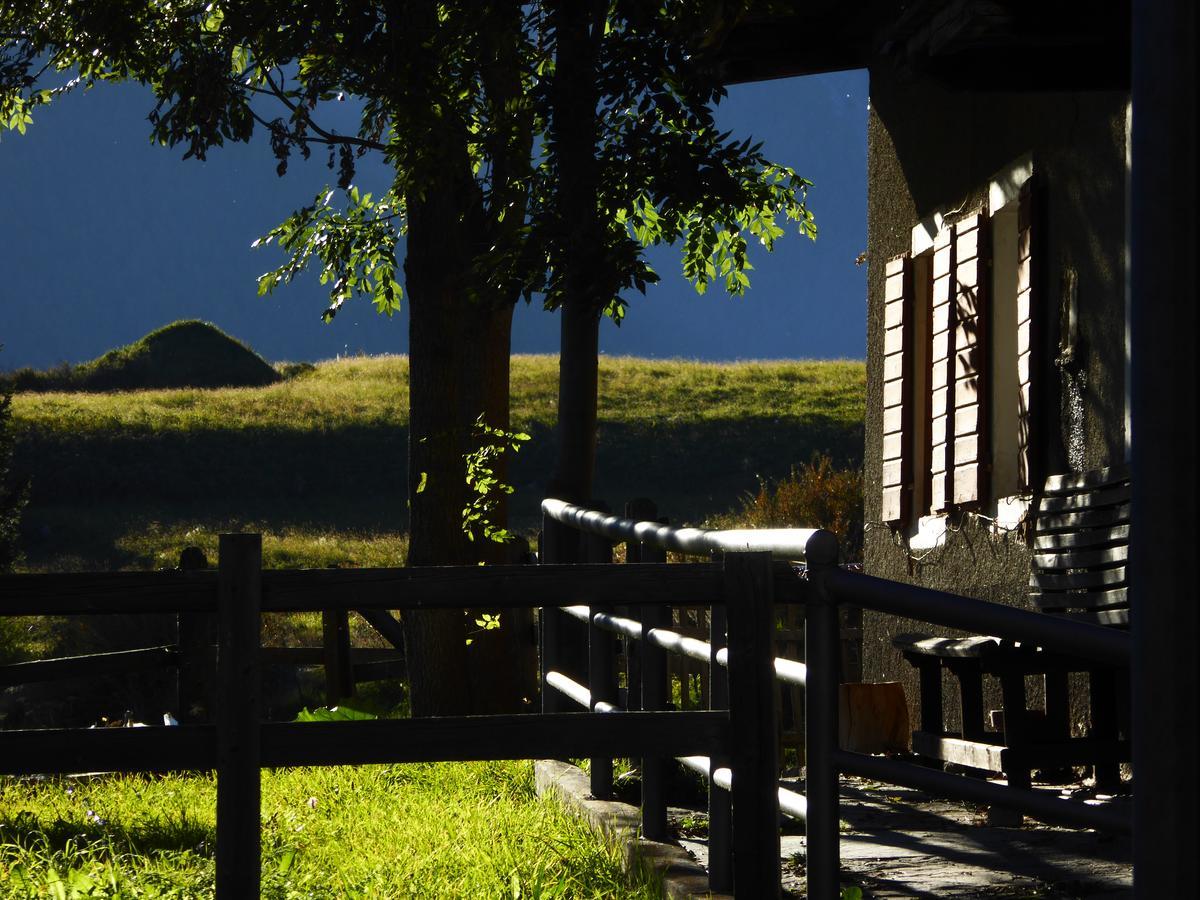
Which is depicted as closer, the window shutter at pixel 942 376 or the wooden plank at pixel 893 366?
the window shutter at pixel 942 376

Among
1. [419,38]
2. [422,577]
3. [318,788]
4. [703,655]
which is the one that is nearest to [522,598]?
[422,577]

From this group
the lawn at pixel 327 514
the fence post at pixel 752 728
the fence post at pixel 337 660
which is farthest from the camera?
the fence post at pixel 337 660

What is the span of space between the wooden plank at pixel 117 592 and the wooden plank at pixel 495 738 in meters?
0.36

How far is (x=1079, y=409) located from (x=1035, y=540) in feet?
2.25

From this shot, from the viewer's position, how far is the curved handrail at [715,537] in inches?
142

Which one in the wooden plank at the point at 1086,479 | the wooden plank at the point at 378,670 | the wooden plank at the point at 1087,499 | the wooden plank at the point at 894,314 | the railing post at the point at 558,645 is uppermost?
the wooden plank at the point at 894,314

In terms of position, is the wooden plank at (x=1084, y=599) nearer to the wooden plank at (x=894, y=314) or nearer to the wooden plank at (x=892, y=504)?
the wooden plank at (x=892, y=504)

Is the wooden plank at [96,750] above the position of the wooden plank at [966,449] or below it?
below

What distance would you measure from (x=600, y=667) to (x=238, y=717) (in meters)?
2.06

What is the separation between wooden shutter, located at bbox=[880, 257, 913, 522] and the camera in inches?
348

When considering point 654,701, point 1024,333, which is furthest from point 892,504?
point 654,701

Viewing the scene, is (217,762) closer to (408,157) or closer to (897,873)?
(897,873)

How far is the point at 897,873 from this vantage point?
4.59 metres

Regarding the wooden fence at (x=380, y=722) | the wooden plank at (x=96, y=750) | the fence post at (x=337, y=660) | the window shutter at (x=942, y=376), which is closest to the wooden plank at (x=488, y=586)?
the wooden fence at (x=380, y=722)
